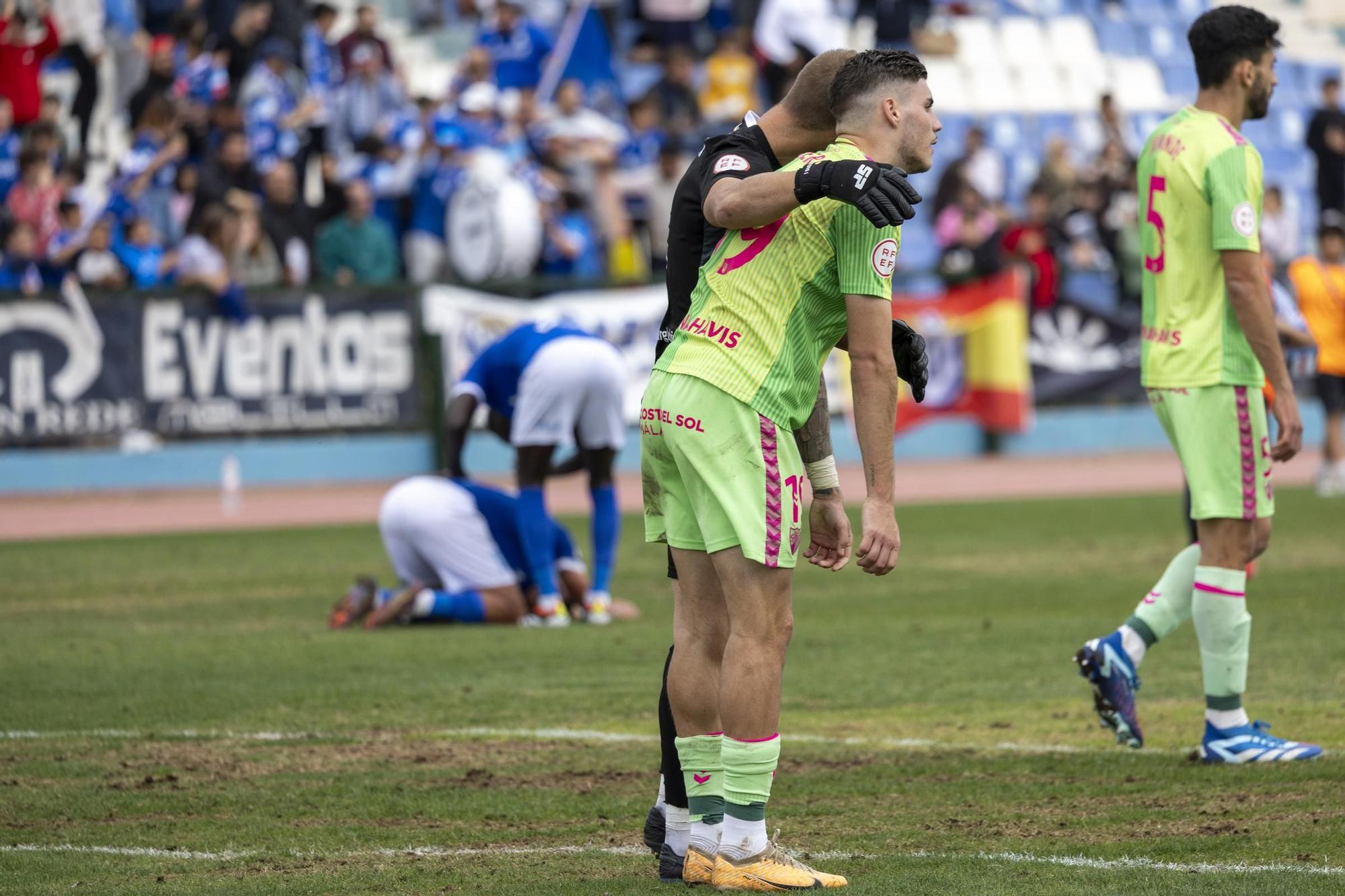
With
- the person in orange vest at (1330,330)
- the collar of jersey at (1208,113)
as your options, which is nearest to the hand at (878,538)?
the collar of jersey at (1208,113)

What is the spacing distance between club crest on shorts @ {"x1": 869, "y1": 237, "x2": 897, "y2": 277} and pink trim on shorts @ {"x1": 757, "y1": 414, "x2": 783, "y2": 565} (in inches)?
19.5

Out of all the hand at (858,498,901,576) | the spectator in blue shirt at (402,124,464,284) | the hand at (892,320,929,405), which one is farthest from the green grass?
the spectator in blue shirt at (402,124,464,284)

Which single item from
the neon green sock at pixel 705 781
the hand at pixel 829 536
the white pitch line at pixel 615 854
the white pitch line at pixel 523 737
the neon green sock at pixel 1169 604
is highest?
the hand at pixel 829 536

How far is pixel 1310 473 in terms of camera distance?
810 inches

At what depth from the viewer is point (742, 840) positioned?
5.09 meters

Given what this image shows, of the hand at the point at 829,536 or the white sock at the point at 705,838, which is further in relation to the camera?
the hand at the point at 829,536

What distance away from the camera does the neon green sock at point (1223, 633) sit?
680 centimetres

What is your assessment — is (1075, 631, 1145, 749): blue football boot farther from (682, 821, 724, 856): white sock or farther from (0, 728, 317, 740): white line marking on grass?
(0, 728, 317, 740): white line marking on grass

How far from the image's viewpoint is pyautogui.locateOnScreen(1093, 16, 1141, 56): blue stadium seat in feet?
105

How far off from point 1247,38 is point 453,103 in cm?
1544

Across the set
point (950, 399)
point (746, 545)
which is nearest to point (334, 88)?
point (950, 399)

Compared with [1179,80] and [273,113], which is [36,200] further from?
[1179,80]

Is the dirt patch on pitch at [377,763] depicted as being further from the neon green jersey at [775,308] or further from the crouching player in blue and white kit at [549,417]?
the crouching player in blue and white kit at [549,417]

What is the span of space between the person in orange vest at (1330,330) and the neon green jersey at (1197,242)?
11.7 m
